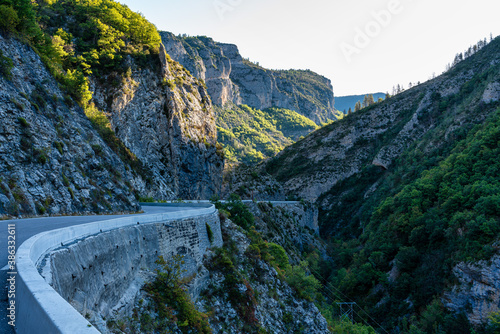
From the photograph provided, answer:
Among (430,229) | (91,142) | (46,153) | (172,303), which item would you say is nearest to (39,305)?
(172,303)

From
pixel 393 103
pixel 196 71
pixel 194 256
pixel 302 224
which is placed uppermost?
pixel 196 71

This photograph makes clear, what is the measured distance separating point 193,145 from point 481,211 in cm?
3789

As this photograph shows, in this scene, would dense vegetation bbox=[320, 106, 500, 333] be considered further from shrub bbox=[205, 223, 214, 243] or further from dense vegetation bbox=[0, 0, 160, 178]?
dense vegetation bbox=[0, 0, 160, 178]

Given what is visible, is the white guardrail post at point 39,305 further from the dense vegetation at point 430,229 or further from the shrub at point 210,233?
the dense vegetation at point 430,229

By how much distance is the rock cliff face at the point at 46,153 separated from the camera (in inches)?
613

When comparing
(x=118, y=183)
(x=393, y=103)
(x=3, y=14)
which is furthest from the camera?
(x=393, y=103)

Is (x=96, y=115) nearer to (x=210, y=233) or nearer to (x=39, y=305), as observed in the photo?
(x=210, y=233)

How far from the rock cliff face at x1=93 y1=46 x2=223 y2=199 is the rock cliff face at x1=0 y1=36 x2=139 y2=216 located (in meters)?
9.93

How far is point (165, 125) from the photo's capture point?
4191cm

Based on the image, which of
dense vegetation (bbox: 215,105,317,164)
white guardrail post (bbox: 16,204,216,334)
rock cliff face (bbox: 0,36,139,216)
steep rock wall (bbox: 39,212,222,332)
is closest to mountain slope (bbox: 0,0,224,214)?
rock cliff face (bbox: 0,36,139,216)

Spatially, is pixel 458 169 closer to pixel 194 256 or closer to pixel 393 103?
pixel 194 256

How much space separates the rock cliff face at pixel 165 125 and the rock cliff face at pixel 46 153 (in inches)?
391

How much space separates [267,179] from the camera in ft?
246

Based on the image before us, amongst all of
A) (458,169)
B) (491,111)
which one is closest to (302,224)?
(458,169)
